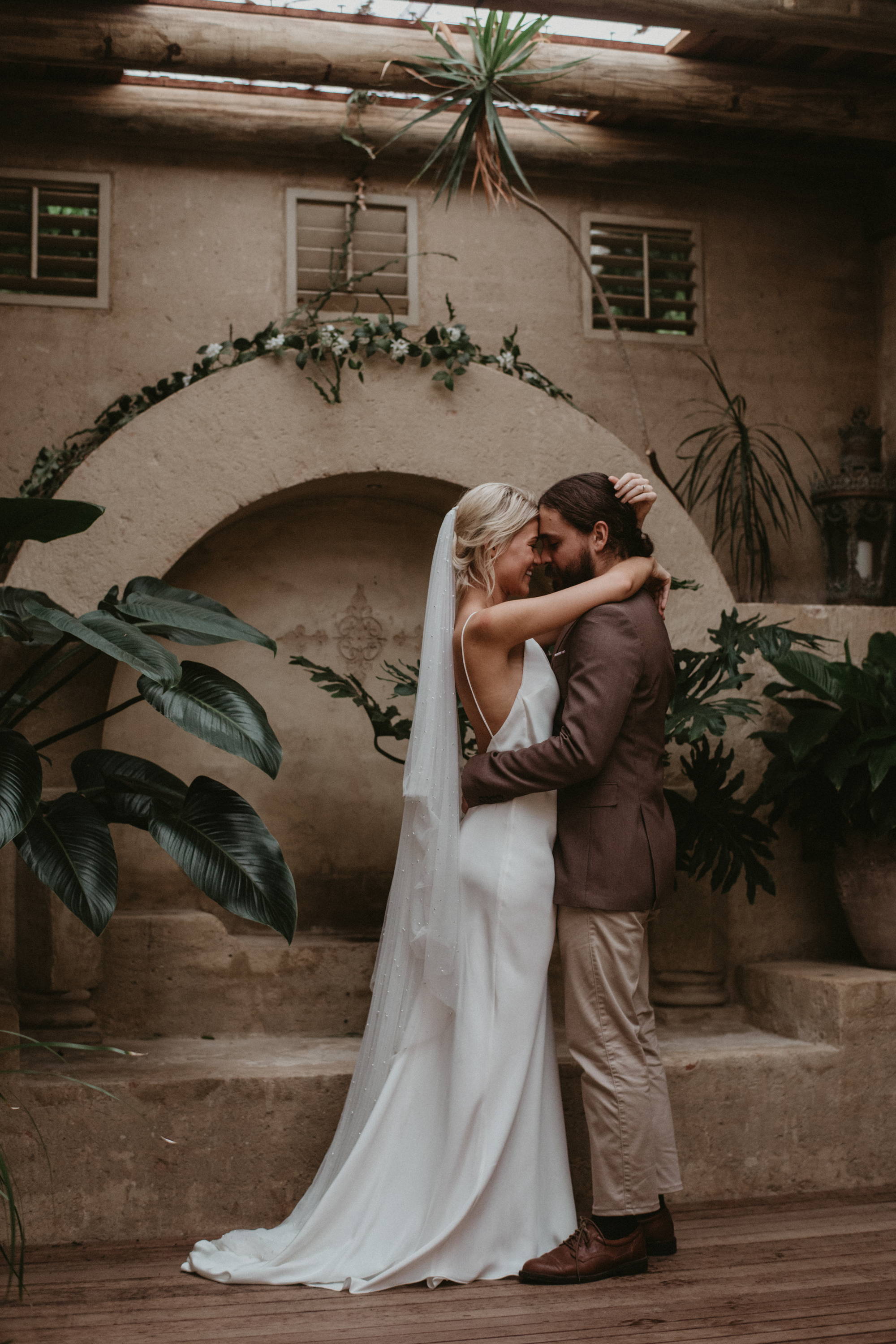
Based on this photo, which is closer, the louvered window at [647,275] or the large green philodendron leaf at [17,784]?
the large green philodendron leaf at [17,784]

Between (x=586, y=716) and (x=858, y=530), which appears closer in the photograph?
(x=586, y=716)

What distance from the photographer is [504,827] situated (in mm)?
2977

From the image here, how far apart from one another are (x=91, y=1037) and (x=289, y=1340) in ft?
5.04

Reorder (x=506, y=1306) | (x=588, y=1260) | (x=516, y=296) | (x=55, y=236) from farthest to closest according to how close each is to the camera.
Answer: (x=516, y=296), (x=55, y=236), (x=588, y=1260), (x=506, y=1306)

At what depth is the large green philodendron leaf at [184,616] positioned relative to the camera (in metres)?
3.04

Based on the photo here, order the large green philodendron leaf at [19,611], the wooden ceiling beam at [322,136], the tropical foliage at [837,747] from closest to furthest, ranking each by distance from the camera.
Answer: the large green philodendron leaf at [19,611] < the tropical foliage at [837,747] < the wooden ceiling beam at [322,136]

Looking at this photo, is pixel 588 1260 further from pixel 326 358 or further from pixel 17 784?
pixel 326 358

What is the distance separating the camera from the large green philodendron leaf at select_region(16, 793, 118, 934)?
2764 millimetres

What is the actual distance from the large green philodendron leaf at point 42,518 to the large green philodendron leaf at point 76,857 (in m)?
0.70

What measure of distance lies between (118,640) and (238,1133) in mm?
1454

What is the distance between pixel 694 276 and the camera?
5523mm

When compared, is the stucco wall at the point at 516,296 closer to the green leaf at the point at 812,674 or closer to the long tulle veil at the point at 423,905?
the green leaf at the point at 812,674

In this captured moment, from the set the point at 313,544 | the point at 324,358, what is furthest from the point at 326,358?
the point at 313,544

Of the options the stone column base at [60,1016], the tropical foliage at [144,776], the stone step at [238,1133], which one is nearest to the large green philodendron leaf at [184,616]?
the tropical foliage at [144,776]
